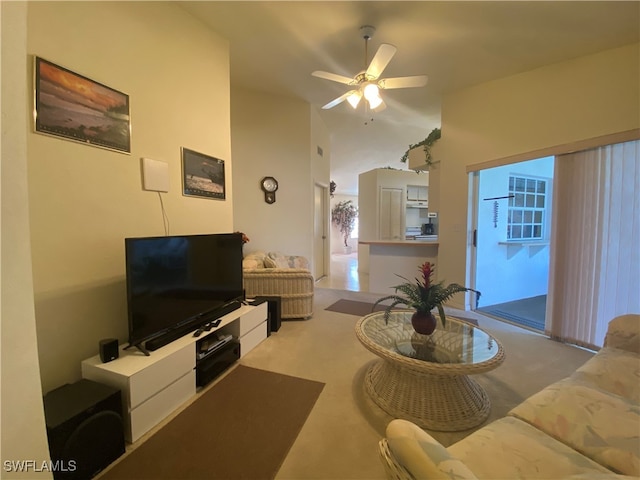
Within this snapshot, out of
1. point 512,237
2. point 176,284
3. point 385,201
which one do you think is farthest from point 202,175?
point 385,201

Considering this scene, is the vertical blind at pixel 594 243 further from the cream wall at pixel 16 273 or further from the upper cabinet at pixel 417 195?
the upper cabinet at pixel 417 195

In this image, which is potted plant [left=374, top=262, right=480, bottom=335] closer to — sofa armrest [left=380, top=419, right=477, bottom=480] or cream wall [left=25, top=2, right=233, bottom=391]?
sofa armrest [left=380, top=419, right=477, bottom=480]

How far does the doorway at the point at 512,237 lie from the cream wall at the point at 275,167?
2690 mm

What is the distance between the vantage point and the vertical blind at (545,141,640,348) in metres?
2.37

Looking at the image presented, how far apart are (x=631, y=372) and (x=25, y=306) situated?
231cm

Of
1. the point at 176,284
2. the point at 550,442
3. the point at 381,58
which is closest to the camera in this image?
the point at 550,442

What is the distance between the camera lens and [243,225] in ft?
14.1

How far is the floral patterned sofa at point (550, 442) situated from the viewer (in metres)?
0.72

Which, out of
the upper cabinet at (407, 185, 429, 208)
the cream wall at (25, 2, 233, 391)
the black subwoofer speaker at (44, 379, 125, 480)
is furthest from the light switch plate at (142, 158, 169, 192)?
the upper cabinet at (407, 185, 429, 208)

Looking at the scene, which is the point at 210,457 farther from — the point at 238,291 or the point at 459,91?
the point at 459,91

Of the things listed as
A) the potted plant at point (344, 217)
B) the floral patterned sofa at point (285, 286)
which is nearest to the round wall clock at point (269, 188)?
the floral patterned sofa at point (285, 286)

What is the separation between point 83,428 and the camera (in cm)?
120

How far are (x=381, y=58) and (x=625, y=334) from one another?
8.06ft

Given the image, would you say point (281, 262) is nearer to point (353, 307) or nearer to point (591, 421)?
point (353, 307)
